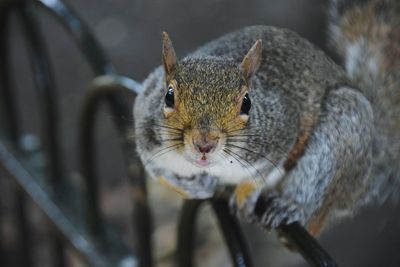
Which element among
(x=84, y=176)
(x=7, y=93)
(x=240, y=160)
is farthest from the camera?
(x=7, y=93)

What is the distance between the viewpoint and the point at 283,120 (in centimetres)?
92

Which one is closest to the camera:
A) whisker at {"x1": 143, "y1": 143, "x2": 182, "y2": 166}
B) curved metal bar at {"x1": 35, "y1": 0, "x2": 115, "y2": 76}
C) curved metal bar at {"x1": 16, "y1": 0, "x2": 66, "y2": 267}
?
whisker at {"x1": 143, "y1": 143, "x2": 182, "y2": 166}

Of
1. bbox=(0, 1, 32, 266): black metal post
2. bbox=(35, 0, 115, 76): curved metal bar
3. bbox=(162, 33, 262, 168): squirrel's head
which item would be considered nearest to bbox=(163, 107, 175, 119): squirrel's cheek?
bbox=(162, 33, 262, 168): squirrel's head

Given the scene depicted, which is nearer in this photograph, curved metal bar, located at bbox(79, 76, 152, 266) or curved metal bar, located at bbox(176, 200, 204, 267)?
curved metal bar, located at bbox(176, 200, 204, 267)

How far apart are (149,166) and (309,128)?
0.68ft

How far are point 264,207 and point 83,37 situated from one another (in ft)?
1.13

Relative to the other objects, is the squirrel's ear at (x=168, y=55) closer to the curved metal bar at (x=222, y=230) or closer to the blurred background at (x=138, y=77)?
the curved metal bar at (x=222, y=230)

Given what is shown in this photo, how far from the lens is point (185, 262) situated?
3.00ft

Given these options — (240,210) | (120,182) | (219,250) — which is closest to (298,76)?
(240,210)

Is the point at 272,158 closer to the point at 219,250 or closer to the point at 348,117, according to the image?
the point at 348,117

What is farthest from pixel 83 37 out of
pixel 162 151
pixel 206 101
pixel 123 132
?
pixel 206 101

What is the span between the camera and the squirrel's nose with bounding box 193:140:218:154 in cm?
72

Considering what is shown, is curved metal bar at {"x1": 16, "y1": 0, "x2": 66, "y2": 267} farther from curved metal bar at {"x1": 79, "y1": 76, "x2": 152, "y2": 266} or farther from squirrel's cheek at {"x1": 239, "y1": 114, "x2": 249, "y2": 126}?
squirrel's cheek at {"x1": 239, "y1": 114, "x2": 249, "y2": 126}

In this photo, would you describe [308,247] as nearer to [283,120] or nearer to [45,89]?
[283,120]
